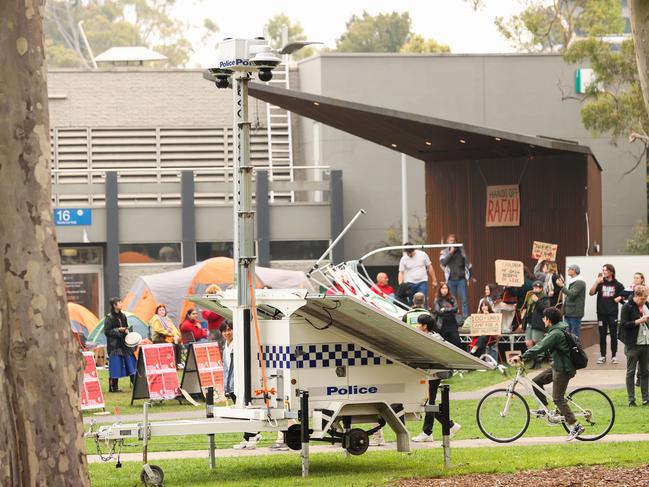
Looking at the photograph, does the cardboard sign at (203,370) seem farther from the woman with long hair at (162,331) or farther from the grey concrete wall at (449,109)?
the grey concrete wall at (449,109)

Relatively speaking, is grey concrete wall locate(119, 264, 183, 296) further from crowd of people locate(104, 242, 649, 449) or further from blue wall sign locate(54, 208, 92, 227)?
crowd of people locate(104, 242, 649, 449)

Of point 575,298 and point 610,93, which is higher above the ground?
point 610,93

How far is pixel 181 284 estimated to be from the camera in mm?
34156

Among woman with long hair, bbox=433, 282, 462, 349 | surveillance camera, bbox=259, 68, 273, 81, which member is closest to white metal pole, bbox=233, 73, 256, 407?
surveillance camera, bbox=259, 68, 273, 81

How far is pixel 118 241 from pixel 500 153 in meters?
15.6

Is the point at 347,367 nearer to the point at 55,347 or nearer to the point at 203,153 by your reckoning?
the point at 55,347

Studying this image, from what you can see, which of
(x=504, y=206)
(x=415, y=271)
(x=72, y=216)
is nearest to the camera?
(x=415, y=271)

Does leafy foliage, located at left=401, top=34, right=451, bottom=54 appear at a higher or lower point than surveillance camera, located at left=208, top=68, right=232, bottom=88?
higher

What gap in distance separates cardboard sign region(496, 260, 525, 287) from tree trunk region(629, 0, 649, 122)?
13616 mm

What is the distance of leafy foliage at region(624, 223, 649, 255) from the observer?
4112cm

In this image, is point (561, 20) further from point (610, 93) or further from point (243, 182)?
point (243, 182)

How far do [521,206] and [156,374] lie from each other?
11.2 m

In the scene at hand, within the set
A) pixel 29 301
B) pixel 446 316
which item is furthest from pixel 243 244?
pixel 446 316

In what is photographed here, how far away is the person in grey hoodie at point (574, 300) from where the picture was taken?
2430cm
